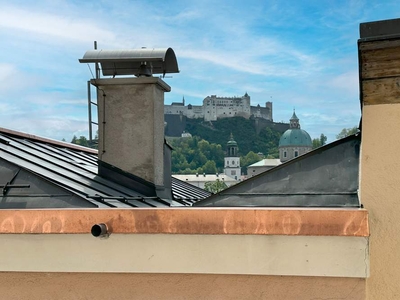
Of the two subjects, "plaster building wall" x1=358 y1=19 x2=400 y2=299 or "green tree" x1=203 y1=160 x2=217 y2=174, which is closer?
"plaster building wall" x1=358 y1=19 x2=400 y2=299

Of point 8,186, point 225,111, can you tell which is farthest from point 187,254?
point 225,111

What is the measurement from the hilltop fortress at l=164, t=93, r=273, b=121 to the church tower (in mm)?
18914

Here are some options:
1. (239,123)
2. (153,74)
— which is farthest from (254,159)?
(153,74)

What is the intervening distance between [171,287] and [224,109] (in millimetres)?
151498

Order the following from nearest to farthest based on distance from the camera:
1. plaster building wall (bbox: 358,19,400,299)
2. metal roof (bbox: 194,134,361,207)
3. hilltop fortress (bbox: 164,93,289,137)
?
plaster building wall (bbox: 358,19,400,299) < metal roof (bbox: 194,134,361,207) < hilltop fortress (bbox: 164,93,289,137)

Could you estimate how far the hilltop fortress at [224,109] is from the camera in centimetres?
15338

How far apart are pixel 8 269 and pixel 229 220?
1.92 metres

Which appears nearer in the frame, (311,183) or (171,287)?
(171,287)

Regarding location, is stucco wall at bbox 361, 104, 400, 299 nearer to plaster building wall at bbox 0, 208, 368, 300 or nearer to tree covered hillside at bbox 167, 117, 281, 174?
plaster building wall at bbox 0, 208, 368, 300

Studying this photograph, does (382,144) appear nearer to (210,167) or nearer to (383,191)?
(383,191)

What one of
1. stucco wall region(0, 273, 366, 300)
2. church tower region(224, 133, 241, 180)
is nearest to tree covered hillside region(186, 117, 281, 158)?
church tower region(224, 133, 241, 180)

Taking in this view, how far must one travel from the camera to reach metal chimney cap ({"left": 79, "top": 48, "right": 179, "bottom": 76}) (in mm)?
8211

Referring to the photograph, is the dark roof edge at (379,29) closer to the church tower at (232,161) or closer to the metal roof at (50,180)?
the metal roof at (50,180)

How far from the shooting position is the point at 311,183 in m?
5.50
